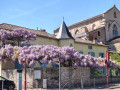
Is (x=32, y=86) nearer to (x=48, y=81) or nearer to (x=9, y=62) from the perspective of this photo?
(x=48, y=81)

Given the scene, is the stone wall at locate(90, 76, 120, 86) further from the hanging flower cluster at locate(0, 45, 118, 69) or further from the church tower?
the church tower

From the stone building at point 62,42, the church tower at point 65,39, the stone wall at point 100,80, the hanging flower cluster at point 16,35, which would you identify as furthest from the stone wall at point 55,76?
the church tower at point 65,39

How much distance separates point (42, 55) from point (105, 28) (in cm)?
2901

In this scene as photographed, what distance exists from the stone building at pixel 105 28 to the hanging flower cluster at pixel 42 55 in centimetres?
2017

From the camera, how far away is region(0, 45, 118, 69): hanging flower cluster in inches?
780

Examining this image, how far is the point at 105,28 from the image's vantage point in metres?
45.7

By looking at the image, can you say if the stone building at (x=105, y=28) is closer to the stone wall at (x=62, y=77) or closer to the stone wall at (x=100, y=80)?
the stone wall at (x=100, y=80)

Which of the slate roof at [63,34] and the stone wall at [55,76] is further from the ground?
the slate roof at [63,34]

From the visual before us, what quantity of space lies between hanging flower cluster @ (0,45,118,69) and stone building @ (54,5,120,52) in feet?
66.2

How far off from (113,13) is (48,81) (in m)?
36.0

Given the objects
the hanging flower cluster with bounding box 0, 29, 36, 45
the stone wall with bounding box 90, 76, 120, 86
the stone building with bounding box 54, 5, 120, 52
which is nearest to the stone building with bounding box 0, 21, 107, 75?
the hanging flower cluster with bounding box 0, 29, 36, 45

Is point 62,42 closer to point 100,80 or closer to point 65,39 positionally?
point 65,39

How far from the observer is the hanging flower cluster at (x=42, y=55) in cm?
1981

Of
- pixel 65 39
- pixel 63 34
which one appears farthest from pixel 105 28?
pixel 65 39
